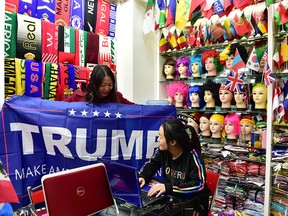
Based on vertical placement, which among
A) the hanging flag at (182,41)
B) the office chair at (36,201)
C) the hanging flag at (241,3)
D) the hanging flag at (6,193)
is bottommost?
the office chair at (36,201)

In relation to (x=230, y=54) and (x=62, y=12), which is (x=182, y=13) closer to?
(x=230, y=54)

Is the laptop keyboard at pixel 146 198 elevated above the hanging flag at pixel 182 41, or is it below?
below

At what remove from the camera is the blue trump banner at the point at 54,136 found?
2.01 metres

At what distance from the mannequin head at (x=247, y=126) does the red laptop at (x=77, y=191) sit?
77.6 inches

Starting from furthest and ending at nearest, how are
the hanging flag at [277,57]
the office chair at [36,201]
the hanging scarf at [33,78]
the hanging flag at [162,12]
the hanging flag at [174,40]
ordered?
the hanging flag at [174,40]
the hanging flag at [162,12]
the hanging flag at [277,57]
the hanging scarf at [33,78]
the office chair at [36,201]

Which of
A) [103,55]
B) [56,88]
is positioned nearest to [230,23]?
[103,55]

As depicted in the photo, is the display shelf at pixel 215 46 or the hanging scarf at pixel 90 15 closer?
the display shelf at pixel 215 46

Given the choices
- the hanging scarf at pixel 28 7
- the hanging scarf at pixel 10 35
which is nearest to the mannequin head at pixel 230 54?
the hanging scarf at pixel 28 7

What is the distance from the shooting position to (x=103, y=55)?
10.8ft

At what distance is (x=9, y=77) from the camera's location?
2.41m

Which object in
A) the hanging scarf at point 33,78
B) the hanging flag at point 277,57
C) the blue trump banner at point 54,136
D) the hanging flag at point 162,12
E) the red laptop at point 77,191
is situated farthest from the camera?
the hanging flag at point 162,12

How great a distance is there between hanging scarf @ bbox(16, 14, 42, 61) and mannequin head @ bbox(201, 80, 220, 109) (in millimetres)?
1885

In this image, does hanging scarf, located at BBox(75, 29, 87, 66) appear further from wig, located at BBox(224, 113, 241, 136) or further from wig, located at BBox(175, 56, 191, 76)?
wig, located at BBox(224, 113, 241, 136)

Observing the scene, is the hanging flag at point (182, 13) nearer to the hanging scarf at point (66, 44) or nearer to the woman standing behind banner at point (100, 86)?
the hanging scarf at point (66, 44)
